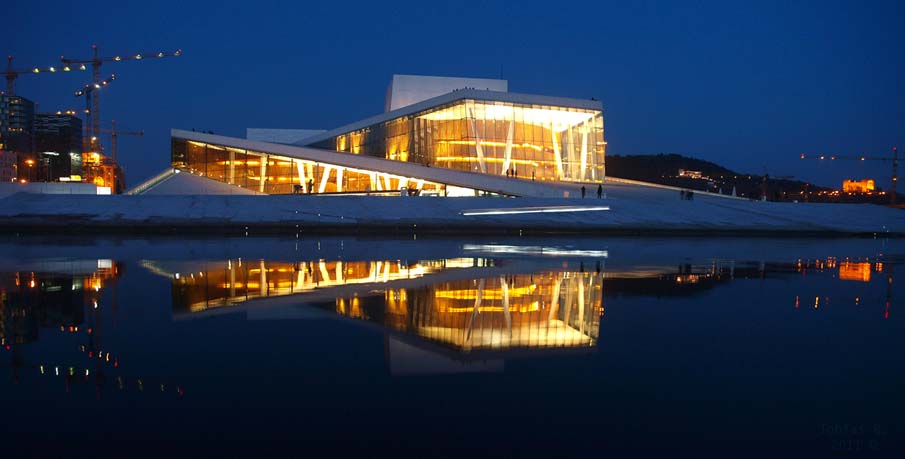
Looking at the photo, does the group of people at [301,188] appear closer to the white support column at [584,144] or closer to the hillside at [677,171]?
the white support column at [584,144]

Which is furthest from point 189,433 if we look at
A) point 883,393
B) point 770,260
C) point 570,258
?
point 770,260

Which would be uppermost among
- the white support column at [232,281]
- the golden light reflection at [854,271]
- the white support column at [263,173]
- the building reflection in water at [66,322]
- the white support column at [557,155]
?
the white support column at [557,155]

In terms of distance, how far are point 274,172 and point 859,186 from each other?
10006 centimetres

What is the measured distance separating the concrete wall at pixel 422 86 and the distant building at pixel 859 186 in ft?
260

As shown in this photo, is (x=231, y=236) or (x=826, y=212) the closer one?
(x=231, y=236)

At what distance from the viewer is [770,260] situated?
14.7 m

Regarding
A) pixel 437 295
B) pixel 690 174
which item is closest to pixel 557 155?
pixel 437 295

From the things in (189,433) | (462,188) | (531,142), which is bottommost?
(189,433)

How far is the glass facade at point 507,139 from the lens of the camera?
39.5 metres

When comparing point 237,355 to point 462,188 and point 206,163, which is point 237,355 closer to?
point 462,188

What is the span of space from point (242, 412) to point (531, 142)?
37317 millimetres

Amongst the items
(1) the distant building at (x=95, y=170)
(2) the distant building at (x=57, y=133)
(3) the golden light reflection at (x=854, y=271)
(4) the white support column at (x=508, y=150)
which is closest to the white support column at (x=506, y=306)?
(3) the golden light reflection at (x=854, y=271)

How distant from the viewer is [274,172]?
40.2 metres

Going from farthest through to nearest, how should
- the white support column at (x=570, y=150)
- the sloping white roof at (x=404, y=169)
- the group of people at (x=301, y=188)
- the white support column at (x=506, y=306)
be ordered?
the white support column at (x=570, y=150), the group of people at (x=301, y=188), the sloping white roof at (x=404, y=169), the white support column at (x=506, y=306)
